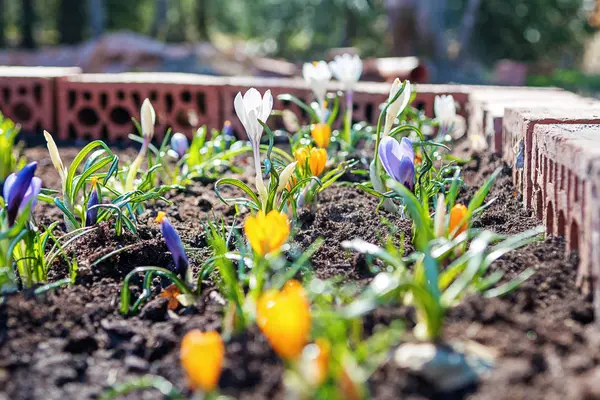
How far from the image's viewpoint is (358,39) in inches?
771

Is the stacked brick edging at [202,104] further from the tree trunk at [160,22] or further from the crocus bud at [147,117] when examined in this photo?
the tree trunk at [160,22]

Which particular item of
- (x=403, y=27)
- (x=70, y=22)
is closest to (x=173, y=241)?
(x=403, y=27)

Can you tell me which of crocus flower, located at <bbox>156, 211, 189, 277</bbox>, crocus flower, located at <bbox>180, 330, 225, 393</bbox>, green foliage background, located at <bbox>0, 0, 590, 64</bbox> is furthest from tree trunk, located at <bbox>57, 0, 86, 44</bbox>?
crocus flower, located at <bbox>180, 330, 225, 393</bbox>

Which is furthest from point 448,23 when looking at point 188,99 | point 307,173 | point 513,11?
point 307,173

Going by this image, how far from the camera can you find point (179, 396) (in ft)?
4.26

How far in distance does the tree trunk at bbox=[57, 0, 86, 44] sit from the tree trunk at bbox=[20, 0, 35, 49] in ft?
2.35

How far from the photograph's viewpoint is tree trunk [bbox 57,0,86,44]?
66.5 feet

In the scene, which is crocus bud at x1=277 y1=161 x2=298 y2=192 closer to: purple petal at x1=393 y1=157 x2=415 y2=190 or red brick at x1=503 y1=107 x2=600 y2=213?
purple petal at x1=393 y1=157 x2=415 y2=190

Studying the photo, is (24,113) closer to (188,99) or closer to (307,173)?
(188,99)

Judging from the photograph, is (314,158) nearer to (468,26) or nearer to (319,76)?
(319,76)

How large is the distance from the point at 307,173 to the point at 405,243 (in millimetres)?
544

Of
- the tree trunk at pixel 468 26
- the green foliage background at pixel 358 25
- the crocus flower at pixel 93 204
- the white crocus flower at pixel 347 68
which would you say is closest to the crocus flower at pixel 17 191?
the crocus flower at pixel 93 204

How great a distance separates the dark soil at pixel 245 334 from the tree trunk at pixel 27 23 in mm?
19425

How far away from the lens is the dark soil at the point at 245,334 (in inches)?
48.8
